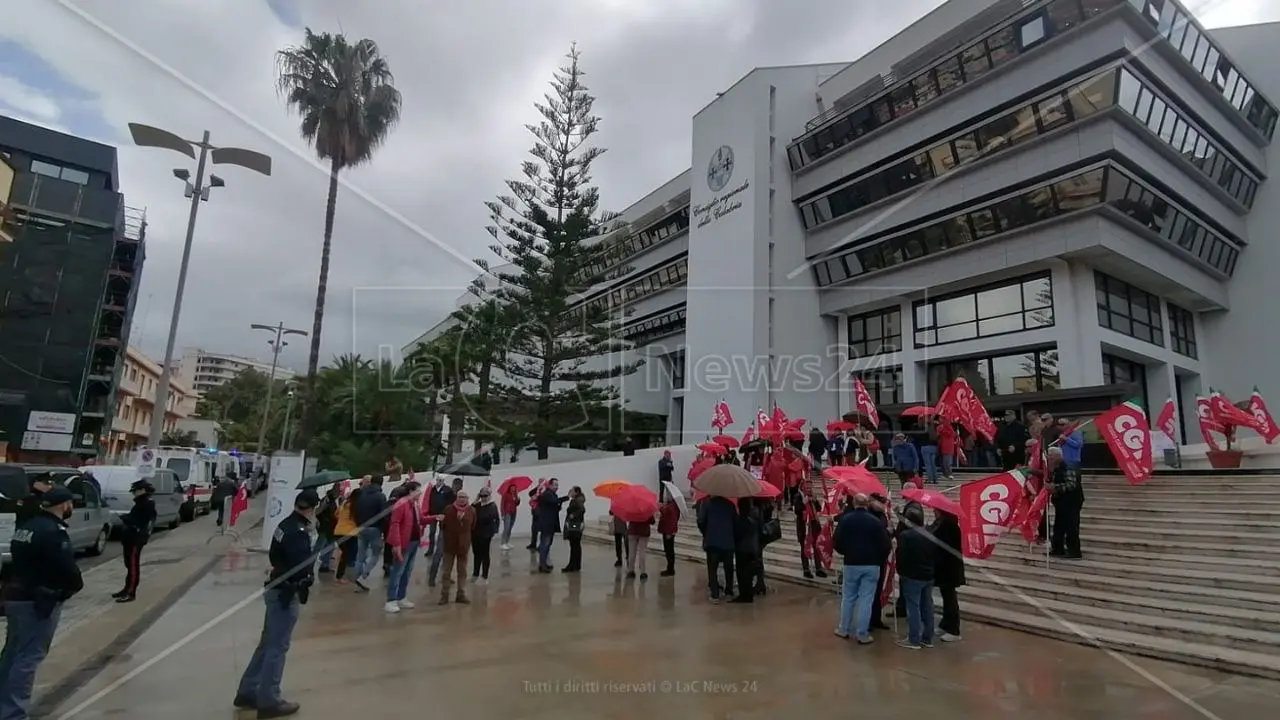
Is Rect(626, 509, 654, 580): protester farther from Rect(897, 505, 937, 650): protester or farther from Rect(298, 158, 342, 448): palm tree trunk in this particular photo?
Rect(298, 158, 342, 448): palm tree trunk

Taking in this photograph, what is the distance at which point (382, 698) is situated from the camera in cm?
464

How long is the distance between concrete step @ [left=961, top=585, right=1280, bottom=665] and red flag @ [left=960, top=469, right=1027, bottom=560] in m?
1.03

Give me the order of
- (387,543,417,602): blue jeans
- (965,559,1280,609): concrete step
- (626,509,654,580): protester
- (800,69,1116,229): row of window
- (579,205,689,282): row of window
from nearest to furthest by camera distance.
Result: (965,559,1280,609): concrete step → (387,543,417,602): blue jeans → (626,509,654,580): protester → (800,69,1116,229): row of window → (579,205,689,282): row of window

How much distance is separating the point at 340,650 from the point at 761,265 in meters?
23.5

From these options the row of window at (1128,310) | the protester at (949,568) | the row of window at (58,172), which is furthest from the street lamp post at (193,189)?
the row of window at (58,172)

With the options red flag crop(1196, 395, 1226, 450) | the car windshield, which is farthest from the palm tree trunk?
red flag crop(1196, 395, 1226, 450)

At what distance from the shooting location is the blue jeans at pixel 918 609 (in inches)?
243

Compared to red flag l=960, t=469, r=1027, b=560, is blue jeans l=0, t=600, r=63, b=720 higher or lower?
lower

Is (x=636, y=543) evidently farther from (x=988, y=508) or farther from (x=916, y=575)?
(x=988, y=508)

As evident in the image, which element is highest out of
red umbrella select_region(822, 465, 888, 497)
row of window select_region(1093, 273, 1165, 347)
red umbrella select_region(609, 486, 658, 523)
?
row of window select_region(1093, 273, 1165, 347)

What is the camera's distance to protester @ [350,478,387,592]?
881 centimetres

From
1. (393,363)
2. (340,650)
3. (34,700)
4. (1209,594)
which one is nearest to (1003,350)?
(1209,594)

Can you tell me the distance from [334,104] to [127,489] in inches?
478

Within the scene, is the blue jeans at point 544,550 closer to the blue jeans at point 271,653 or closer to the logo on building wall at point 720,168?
the blue jeans at point 271,653
